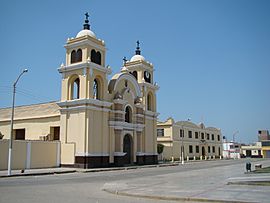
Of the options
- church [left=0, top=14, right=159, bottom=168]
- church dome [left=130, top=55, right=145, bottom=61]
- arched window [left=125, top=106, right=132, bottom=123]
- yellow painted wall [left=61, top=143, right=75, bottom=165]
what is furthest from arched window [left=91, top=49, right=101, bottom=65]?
church dome [left=130, top=55, right=145, bottom=61]

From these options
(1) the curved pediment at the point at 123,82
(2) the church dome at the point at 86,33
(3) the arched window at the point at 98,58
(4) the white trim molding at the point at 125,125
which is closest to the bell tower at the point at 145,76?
(1) the curved pediment at the point at 123,82

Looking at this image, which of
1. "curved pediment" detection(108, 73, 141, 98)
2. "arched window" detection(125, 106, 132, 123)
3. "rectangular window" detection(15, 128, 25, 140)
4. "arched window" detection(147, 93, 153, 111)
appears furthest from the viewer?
"arched window" detection(147, 93, 153, 111)

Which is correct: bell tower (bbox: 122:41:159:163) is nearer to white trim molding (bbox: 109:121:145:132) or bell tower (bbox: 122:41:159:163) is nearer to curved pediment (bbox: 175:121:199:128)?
white trim molding (bbox: 109:121:145:132)

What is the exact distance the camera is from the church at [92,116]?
37.0 metres

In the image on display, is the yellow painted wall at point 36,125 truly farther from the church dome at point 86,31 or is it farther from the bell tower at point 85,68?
the church dome at point 86,31

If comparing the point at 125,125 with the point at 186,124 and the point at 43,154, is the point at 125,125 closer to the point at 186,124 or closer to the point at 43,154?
the point at 43,154

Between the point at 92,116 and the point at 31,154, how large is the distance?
7713 mm

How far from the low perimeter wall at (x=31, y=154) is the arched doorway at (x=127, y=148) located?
9.40m

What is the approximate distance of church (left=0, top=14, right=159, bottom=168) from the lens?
37.0m

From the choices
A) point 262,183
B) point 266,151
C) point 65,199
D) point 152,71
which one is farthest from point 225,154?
point 65,199

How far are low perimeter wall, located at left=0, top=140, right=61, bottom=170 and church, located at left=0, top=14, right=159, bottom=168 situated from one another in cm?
113

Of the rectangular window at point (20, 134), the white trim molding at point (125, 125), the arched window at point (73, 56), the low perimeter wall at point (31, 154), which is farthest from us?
the rectangular window at point (20, 134)

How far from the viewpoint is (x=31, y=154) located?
34.2 metres

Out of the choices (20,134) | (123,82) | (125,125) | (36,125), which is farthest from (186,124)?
(20,134)
